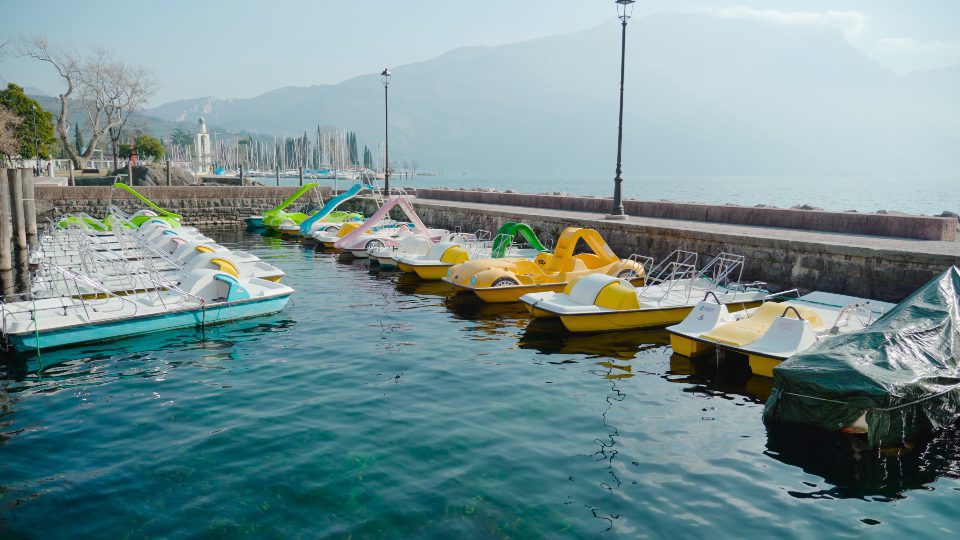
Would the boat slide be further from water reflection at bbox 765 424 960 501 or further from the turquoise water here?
water reflection at bbox 765 424 960 501

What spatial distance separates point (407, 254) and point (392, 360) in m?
9.37

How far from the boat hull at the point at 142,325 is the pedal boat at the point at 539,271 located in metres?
4.23

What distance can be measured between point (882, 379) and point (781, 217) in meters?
14.1

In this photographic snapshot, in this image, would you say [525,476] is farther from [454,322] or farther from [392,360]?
[454,322]

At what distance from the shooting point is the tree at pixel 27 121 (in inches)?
1854

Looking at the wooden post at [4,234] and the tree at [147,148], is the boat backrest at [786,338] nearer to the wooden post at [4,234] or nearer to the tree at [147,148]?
the wooden post at [4,234]

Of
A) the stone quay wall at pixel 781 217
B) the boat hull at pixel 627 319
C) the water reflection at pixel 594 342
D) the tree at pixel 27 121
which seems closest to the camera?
the water reflection at pixel 594 342

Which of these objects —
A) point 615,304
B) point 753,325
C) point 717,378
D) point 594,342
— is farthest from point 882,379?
point 615,304

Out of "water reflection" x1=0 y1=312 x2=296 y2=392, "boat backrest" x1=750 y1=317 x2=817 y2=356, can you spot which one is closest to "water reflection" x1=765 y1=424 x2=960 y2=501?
"boat backrest" x1=750 y1=317 x2=817 y2=356

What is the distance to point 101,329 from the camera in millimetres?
11797

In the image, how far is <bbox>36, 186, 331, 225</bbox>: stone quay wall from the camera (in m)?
34.8

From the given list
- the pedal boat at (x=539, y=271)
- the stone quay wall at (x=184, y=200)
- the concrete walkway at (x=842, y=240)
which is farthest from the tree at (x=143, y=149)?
the pedal boat at (x=539, y=271)

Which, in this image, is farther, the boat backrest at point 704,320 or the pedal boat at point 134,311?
the pedal boat at point 134,311

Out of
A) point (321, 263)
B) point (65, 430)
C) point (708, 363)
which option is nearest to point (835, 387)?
point (708, 363)
